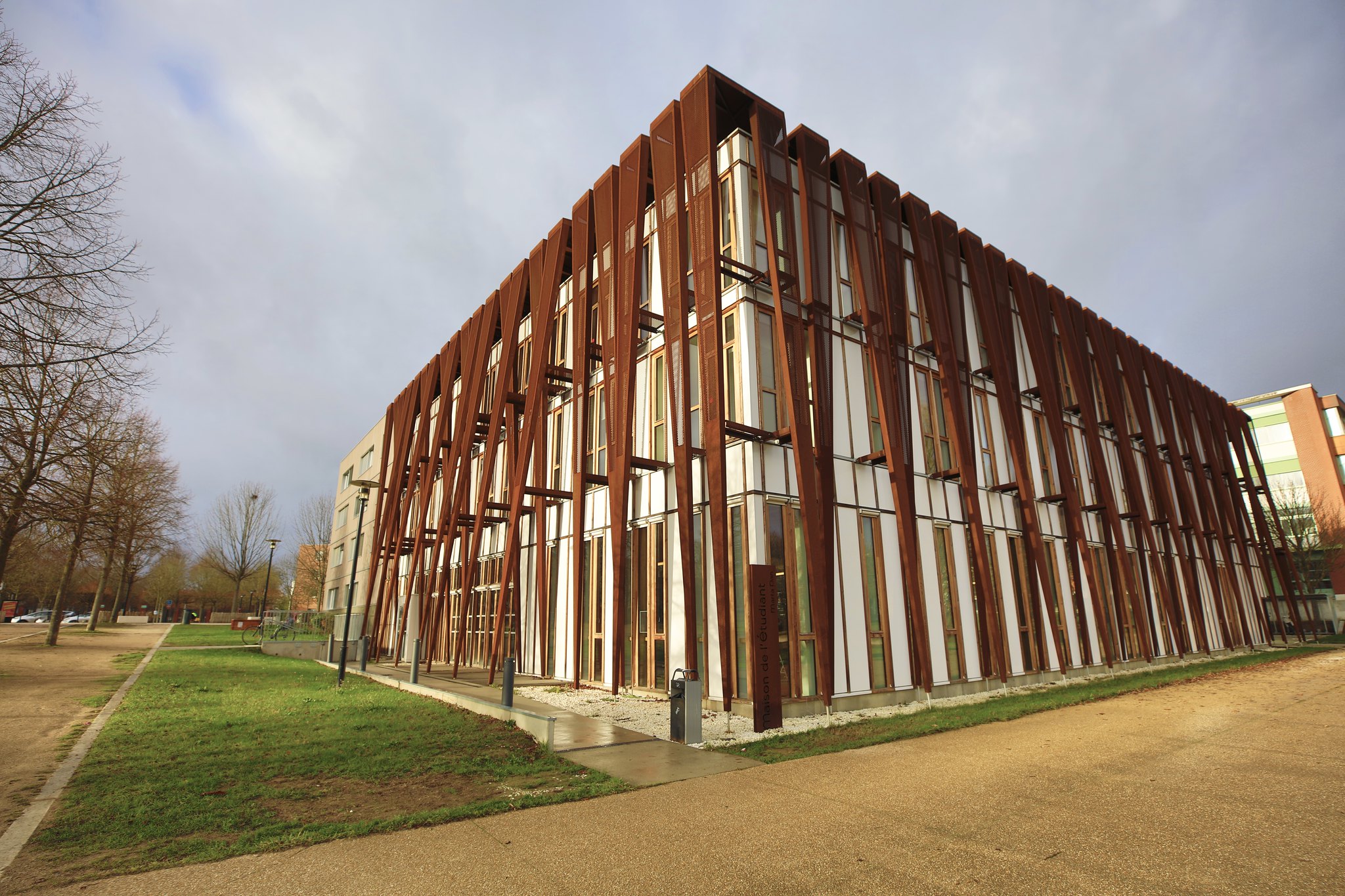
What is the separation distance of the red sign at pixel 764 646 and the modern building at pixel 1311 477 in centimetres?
4637

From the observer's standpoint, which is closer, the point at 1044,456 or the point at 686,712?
the point at 686,712

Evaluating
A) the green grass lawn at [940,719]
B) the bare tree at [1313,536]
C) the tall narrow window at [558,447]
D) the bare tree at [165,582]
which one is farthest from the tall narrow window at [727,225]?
the bare tree at [165,582]

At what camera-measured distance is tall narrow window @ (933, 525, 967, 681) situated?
15.8 meters

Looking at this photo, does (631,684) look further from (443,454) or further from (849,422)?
(443,454)

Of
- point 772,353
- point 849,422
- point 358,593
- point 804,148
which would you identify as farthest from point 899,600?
point 358,593

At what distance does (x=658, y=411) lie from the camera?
1722cm

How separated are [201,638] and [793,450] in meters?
44.6

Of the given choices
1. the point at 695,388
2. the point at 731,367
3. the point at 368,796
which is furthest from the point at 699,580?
the point at 368,796

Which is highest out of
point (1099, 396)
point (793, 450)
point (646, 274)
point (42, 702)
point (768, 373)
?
point (646, 274)

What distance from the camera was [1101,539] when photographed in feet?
74.2

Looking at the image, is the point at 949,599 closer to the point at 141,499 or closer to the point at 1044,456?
the point at 1044,456

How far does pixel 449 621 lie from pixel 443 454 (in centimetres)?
845

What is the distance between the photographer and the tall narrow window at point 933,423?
17.6 meters

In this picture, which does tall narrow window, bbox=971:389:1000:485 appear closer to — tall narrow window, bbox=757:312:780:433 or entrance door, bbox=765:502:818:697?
tall narrow window, bbox=757:312:780:433
